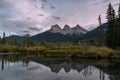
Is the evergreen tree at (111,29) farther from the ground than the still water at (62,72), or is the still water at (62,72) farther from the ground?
the evergreen tree at (111,29)

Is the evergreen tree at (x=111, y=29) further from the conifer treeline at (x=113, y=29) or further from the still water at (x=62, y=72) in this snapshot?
the still water at (x=62, y=72)

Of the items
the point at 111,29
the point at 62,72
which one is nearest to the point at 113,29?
the point at 111,29

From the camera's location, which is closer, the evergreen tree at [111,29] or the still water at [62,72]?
the still water at [62,72]

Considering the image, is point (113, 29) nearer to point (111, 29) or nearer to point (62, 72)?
point (111, 29)

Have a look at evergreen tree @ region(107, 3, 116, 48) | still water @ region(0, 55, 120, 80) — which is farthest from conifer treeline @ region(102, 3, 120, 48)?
still water @ region(0, 55, 120, 80)

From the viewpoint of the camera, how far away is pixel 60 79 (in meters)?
26.8

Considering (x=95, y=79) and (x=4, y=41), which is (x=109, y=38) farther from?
(x=4, y=41)

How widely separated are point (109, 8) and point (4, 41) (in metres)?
100

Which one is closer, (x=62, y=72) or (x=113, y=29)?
(x=62, y=72)

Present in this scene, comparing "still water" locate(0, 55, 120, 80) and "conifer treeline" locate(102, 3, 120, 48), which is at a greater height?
"conifer treeline" locate(102, 3, 120, 48)

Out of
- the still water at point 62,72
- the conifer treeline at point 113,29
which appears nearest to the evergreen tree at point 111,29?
the conifer treeline at point 113,29

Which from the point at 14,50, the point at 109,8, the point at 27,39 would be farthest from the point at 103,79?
the point at 27,39

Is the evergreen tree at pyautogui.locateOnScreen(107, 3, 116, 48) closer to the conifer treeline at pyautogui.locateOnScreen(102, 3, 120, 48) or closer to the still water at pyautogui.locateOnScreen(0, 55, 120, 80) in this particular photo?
the conifer treeline at pyautogui.locateOnScreen(102, 3, 120, 48)

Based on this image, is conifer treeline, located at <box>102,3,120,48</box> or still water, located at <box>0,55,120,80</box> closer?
still water, located at <box>0,55,120,80</box>
